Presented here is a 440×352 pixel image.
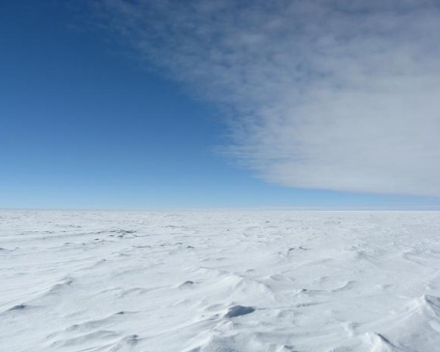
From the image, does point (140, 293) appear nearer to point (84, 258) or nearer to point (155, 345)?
point (155, 345)

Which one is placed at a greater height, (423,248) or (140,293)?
(423,248)

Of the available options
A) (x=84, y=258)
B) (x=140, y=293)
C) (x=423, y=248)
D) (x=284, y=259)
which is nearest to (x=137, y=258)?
(x=84, y=258)

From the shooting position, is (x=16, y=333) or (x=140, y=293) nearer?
(x=16, y=333)

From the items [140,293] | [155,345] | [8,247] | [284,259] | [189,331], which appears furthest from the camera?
[8,247]

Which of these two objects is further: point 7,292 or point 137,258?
point 137,258

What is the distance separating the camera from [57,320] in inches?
138

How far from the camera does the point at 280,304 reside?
13.0ft

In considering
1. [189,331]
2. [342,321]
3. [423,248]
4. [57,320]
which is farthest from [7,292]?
[423,248]

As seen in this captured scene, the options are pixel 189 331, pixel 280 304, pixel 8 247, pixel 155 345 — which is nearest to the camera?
pixel 155 345

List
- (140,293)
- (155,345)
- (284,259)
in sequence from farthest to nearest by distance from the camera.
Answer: (284,259) → (140,293) → (155,345)

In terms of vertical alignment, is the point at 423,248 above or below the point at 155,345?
above

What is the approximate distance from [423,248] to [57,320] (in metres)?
8.71

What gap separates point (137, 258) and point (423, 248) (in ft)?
24.0

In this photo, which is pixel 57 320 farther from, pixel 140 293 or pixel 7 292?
pixel 7 292
